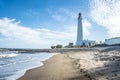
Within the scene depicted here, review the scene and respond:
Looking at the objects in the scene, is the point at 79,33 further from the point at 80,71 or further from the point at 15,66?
the point at 80,71

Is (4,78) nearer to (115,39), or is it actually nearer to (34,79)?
(34,79)

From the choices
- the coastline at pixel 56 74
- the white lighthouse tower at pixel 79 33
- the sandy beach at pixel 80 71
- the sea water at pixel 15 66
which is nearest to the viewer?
the sandy beach at pixel 80 71

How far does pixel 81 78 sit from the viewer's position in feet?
39.7

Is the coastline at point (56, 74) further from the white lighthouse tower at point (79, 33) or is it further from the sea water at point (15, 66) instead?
the white lighthouse tower at point (79, 33)

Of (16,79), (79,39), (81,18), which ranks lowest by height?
(16,79)

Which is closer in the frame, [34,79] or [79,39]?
[34,79]

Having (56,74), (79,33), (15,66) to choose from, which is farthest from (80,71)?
(79,33)

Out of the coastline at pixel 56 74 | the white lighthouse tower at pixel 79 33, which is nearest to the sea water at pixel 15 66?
the coastline at pixel 56 74

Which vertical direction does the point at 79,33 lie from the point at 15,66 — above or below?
above

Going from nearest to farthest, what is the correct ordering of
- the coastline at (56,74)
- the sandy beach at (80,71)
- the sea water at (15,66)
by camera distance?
the sandy beach at (80,71)
the coastline at (56,74)
the sea water at (15,66)

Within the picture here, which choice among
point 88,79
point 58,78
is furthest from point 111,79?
point 58,78

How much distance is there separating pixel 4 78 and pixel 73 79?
4.89m

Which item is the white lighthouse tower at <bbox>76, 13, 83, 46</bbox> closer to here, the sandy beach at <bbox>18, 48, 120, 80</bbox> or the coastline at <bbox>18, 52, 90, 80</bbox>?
the sandy beach at <bbox>18, 48, 120, 80</bbox>

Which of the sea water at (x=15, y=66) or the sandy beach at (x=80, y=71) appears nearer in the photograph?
the sandy beach at (x=80, y=71)
